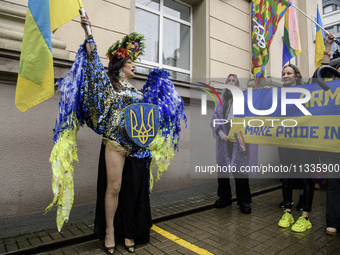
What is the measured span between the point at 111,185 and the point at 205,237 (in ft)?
4.45

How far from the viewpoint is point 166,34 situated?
18.2 ft

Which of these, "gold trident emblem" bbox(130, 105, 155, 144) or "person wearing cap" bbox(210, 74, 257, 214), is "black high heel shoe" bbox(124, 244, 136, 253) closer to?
"gold trident emblem" bbox(130, 105, 155, 144)

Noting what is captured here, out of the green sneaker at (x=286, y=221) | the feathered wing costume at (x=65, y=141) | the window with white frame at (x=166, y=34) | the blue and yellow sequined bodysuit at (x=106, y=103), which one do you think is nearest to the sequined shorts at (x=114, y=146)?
the blue and yellow sequined bodysuit at (x=106, y=103)

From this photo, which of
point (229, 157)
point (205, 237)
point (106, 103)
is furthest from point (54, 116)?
point (229, 157)

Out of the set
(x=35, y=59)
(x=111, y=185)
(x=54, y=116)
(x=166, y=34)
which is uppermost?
(x=166, y=34)

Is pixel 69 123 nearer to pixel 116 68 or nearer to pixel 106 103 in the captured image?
pixel 106 103

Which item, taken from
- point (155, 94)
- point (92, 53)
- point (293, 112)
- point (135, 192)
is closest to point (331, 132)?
point (293, 112)

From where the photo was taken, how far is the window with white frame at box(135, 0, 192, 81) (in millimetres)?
5098

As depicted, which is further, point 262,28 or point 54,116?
point 262,28

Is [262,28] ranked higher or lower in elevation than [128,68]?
higher

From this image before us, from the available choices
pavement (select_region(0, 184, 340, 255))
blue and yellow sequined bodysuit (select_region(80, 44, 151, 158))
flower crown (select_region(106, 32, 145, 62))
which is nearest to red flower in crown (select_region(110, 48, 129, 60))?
flower crown (select_region(106, 32, 145, 62))

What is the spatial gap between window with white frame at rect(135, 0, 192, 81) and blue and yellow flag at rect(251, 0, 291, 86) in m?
1.58

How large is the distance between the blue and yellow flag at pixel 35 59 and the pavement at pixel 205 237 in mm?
1658

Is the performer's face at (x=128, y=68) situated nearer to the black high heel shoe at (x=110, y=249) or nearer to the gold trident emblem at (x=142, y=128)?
the gold trident emblem at (x=142, y=128)
